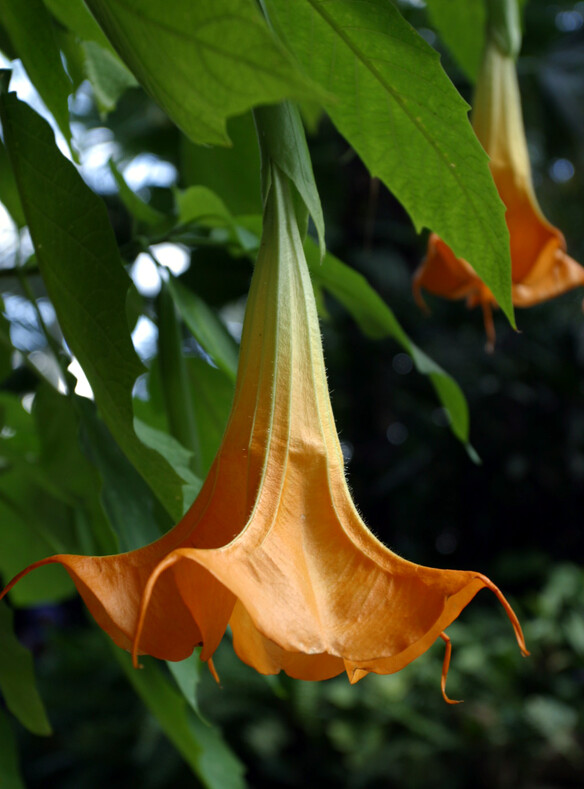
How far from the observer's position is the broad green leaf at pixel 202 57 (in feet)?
0.53

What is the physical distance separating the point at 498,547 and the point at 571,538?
0.88ft

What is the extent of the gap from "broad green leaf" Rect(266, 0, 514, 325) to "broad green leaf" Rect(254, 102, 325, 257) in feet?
0.06

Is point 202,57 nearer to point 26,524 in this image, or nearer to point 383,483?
point 26,524

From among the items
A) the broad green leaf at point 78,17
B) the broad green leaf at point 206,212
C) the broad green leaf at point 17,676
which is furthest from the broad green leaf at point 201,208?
the broad green leaf at point 17,676

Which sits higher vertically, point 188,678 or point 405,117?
point 405,117

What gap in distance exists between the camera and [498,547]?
2877mm

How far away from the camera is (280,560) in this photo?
189mm

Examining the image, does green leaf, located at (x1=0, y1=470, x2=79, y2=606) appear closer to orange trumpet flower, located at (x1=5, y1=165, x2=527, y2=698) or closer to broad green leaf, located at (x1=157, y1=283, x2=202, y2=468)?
broad green leaf, located at (x1=157, y1=283, x2=202, y2=468)

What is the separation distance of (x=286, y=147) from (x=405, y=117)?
5 centimetres

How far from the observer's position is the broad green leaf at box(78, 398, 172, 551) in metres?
0.34

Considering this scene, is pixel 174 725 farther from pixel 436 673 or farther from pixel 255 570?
pixel 436 673

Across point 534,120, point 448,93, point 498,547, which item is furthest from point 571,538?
point 448,93

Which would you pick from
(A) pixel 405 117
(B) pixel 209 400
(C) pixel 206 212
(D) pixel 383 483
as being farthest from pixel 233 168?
(D) pixel 383 483

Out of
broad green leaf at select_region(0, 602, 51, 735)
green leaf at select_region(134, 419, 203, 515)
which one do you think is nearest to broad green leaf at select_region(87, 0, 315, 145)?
green leaf at select_region(134, 419, 203, 515)
